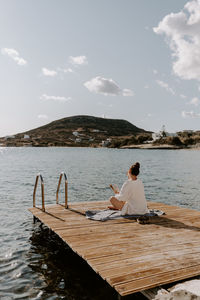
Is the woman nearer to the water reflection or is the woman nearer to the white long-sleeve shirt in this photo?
the white long-sleeve shirt

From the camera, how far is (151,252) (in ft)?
20.5

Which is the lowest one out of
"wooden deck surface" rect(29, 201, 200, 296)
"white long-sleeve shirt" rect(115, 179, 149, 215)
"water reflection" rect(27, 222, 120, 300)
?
"water reflection" rect(27, 222, 120, 300)

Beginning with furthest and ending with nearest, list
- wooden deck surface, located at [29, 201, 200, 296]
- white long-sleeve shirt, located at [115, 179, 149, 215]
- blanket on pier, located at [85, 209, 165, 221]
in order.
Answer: blanket on pier, located at [85, 209, 165, 221], white long-sleeve shirt, located at [115, 179, 149, 215], wooden deck surface, located at [29, 201, 200, 296]

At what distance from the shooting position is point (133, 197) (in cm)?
925

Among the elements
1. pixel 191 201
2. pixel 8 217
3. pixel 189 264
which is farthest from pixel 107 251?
pixel 191 201

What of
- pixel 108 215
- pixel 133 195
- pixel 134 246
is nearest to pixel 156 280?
pixel 134 246

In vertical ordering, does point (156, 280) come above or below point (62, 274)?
above

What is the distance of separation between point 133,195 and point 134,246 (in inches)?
107

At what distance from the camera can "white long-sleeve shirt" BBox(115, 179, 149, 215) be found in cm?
900

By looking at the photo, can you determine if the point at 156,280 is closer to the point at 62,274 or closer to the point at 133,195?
the point at 62,274

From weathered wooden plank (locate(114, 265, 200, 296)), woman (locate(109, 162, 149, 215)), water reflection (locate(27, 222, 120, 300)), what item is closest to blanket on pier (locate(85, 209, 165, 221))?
woman (locate(109, 162, 149, 215))

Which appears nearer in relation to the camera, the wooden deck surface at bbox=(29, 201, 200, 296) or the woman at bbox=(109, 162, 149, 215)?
the wooden deck surface at bbox=(29, 201, 200, 296)

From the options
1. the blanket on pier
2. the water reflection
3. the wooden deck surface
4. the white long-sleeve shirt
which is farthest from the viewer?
the blanket on pier

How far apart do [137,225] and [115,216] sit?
1139 millimetres
